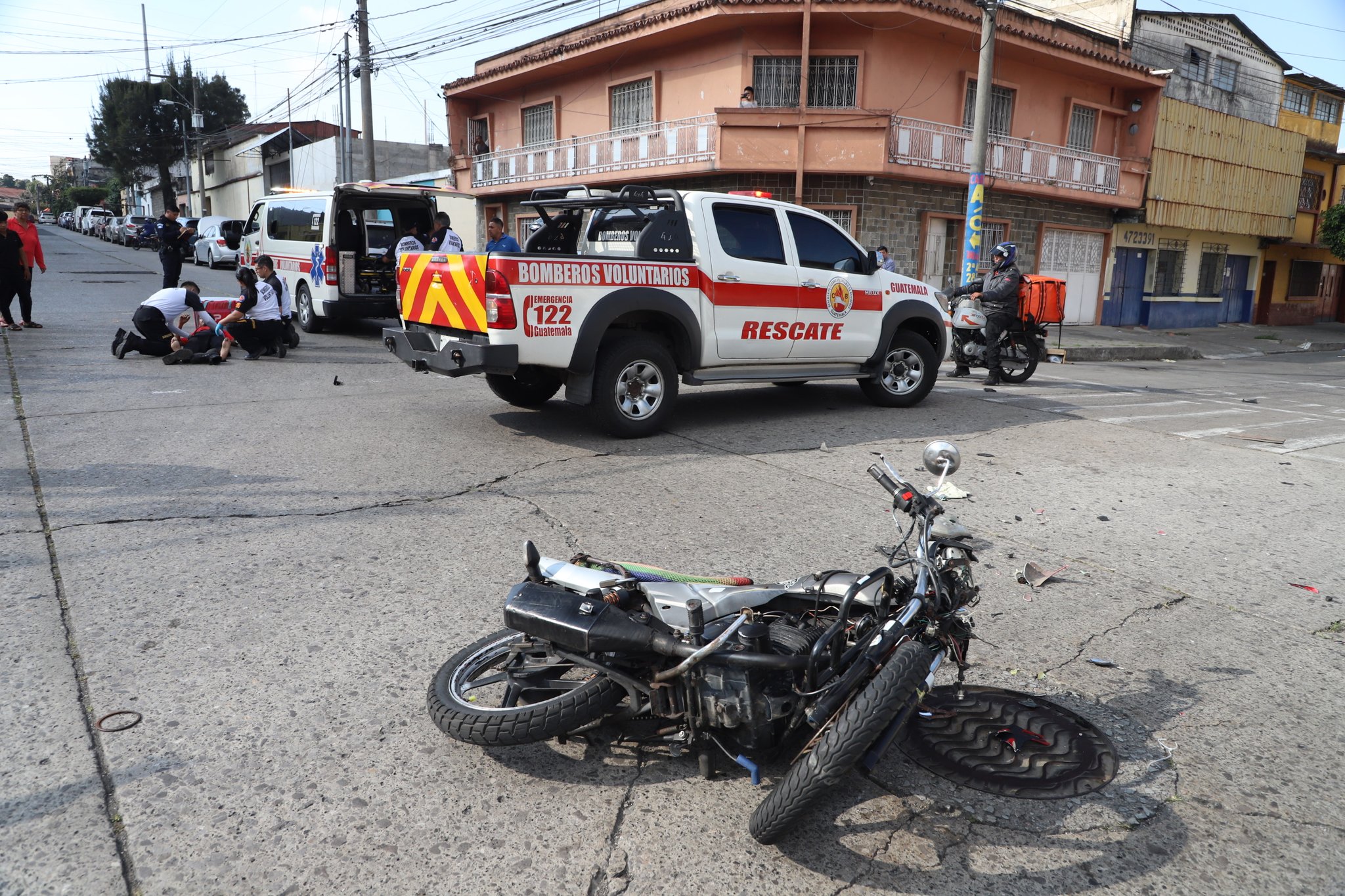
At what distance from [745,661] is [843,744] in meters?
0.35

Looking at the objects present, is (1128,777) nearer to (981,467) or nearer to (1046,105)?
(981,467)

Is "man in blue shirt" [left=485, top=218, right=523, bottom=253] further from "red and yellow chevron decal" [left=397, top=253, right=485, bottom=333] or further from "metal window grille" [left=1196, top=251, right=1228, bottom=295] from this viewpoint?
"metal window grille" [left=1196, top=251, right=1228, bottom=295]

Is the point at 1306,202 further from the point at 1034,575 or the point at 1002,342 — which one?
the point at 1034,575

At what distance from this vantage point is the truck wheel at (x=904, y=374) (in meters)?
9.19

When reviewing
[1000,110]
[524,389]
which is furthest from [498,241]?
[1000,110]

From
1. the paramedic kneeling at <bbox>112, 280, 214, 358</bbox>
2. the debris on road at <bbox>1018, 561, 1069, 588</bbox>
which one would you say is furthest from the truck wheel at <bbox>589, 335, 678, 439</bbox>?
the paramedic kneeling at <bbox>112, 280, 214, 358</bbox>

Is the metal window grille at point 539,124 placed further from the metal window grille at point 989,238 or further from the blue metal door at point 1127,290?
the blue metal door at point 1127,290

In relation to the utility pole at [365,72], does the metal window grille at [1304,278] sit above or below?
below

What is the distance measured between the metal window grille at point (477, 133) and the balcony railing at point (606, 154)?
814mm

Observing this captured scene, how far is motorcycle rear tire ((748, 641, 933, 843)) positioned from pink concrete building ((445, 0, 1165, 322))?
57.2 ft

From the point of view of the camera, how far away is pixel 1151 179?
80.8 ft

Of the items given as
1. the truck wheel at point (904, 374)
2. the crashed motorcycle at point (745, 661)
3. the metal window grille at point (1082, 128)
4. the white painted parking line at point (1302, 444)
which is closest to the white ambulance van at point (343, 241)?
the truck wheel at point (904, 374)

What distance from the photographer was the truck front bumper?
668 centimetres

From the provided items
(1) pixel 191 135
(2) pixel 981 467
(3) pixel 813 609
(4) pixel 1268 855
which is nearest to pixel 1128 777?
(4) pixel 1268 855
